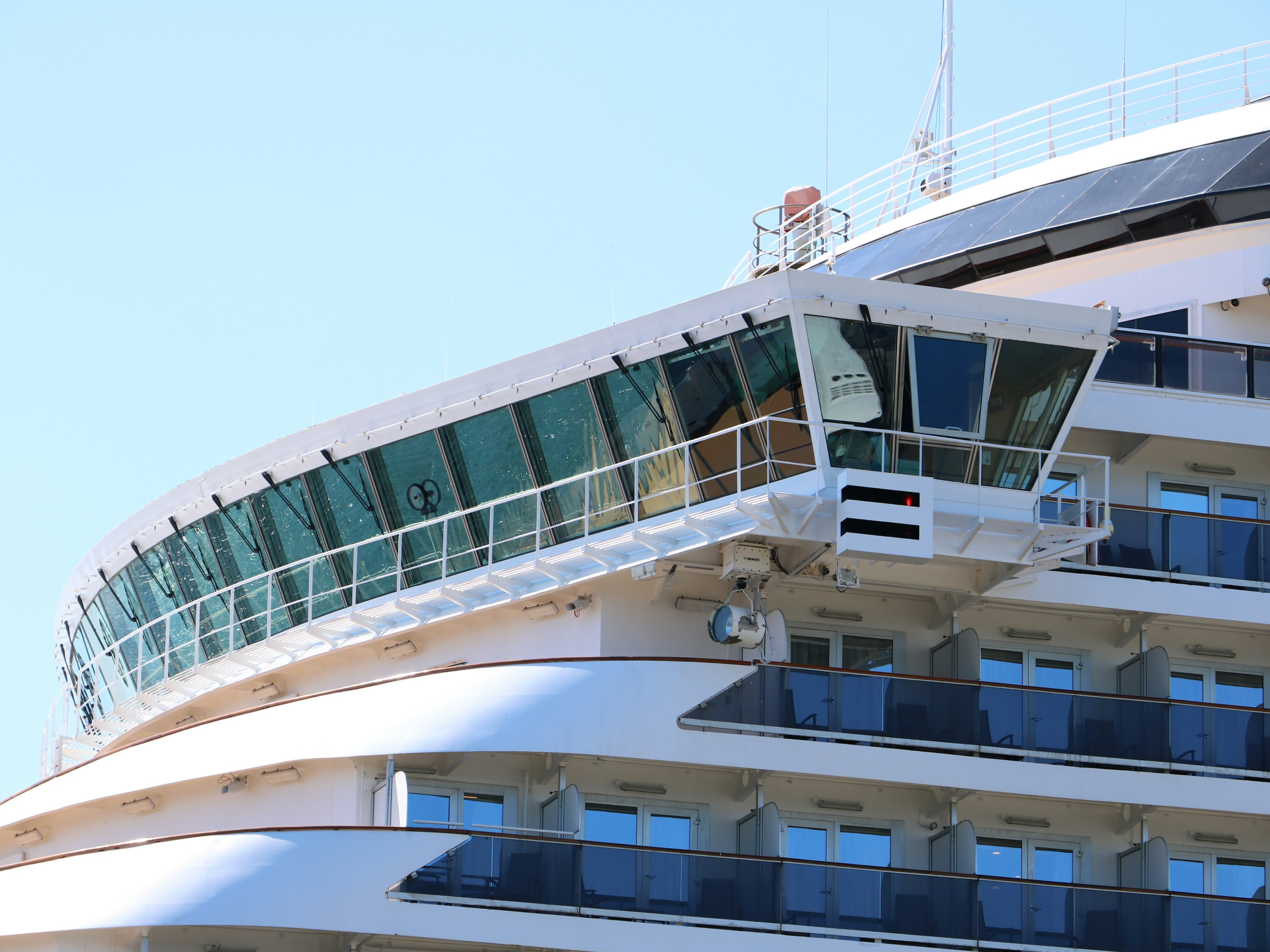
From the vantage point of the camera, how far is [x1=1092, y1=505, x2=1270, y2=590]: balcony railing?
24.7 meters

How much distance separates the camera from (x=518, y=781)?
899 inches

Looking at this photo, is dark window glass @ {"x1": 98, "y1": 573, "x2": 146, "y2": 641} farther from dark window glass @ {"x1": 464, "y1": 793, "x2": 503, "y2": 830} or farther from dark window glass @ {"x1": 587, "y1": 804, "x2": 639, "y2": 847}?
dark window glass @ {"x1": 587, "y1": 804, "x2": 639, "y2": 847}

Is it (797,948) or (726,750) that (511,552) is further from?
(797,948)

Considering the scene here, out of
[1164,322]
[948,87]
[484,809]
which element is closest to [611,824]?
[484,809]

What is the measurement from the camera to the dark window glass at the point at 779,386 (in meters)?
22.8

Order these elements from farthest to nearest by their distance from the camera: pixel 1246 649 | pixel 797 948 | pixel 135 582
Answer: pixel 135 582
pixel 1246 649
pixel 797 948

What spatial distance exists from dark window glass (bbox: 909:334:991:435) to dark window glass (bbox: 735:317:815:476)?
137cm

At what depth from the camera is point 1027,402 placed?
23.5 m

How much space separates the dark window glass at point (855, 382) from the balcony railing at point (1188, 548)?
3.62m

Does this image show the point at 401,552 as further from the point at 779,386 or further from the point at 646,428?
the point at 779,386

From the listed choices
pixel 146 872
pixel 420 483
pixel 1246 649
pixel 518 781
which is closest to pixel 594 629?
pixel 518 781

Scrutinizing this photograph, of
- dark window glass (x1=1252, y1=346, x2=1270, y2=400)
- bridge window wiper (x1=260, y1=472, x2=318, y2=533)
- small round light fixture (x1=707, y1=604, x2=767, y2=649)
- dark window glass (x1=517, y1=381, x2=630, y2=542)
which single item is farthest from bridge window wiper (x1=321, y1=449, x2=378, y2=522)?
dark window glass (x1=1252, y1=346, x2=1270, y2=400)

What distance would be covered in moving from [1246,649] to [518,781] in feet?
31.4

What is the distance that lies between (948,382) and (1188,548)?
13.6 ft
